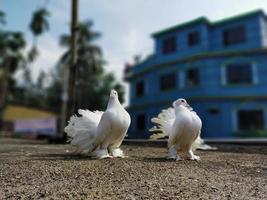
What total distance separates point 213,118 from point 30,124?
46.8ft

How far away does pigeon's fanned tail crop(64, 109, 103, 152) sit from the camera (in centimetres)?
709

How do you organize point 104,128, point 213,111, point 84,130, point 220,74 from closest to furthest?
point 104,128 → point 84,130 → point 213,111 → point 220,74

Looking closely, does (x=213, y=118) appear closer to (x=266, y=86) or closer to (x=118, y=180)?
(x=266, y=86)

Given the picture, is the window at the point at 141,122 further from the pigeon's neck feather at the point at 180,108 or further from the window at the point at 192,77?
the pigeon's neck feather at the point at 180,108

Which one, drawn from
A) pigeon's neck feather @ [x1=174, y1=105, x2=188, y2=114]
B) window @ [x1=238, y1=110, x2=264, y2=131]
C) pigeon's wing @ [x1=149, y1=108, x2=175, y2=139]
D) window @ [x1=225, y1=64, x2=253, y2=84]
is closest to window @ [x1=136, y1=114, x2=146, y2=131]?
window @ [x1=225, y1=64, x2=253, y2=84]

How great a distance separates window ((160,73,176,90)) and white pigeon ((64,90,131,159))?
18371 millimetres

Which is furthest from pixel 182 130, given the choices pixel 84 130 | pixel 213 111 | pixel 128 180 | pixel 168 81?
pixel 168 81

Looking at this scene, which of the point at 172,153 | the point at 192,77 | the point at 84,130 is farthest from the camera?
the point at 192,77

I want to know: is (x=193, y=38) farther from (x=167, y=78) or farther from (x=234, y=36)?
(x=167, y=78)

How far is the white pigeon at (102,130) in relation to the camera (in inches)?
265

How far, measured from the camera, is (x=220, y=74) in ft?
77.2

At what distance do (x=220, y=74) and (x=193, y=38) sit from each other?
3.56 meters

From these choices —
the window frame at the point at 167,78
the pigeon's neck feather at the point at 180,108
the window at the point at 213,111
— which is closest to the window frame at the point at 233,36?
the window frame at the point at 167,78

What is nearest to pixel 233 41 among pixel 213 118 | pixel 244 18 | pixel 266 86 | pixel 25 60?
pixel 244 18
